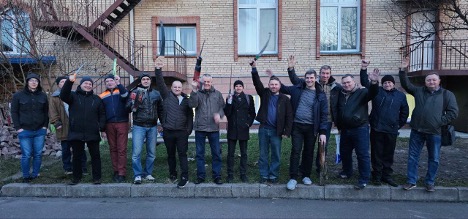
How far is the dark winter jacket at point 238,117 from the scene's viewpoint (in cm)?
617

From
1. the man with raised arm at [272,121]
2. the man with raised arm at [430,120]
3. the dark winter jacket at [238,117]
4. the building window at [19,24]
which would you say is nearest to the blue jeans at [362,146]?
the man with raised arm at [430,120]

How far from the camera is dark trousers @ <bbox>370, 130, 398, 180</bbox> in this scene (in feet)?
19.9

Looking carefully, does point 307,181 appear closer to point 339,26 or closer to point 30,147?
point 30,147

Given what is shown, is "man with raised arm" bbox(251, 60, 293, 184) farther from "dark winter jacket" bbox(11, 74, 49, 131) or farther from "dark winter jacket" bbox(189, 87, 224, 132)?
"dark winter jacket" bbox(11, 74, 49, 131)

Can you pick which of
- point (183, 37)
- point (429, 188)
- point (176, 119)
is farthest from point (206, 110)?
point (183, 37)

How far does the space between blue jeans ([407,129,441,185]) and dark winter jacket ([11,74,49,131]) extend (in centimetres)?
648

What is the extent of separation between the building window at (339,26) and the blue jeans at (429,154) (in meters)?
8.36

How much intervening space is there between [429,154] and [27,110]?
6942 millimetres

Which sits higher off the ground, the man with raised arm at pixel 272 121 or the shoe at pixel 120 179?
the man with raised arm at pixel 272 121

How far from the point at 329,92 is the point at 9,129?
832cm

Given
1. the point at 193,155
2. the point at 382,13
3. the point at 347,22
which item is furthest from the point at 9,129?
the point at 382,13

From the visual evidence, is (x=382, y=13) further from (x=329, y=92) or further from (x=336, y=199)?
(x=336, y=199)

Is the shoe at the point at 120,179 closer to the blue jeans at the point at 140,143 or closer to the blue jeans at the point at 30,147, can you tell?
the blue jeans at the point at 140,143

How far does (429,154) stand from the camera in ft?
19.2
